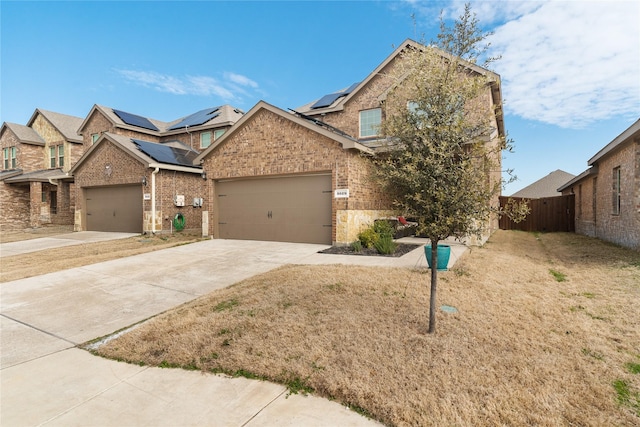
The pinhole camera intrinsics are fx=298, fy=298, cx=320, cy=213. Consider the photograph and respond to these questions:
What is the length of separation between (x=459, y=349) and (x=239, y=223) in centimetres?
1062

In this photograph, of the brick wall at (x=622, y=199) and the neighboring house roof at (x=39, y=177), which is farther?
the neighboring house roof at (x=39, y=177)

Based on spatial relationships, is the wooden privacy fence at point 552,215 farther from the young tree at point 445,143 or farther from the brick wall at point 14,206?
the brick wall at point 14,206

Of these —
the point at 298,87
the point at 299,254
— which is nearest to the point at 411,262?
the point at 299,254

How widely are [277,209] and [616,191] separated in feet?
41.6

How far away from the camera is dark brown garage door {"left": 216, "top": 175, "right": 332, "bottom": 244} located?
1098 cm

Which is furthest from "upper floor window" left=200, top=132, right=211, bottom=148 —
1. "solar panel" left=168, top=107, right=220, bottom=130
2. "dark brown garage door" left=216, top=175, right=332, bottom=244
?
"dark brown garage door" left=216, top=175, right=332, bottom=244

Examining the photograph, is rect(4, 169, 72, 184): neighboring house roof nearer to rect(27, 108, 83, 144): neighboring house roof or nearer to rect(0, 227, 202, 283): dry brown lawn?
rect(27, 108, 83, 144): neighboring house roof

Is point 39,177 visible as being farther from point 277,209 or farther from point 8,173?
point 277,209

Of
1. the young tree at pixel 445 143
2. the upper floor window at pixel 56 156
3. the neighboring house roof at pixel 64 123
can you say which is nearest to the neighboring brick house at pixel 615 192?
the young tree at pixel 445 143

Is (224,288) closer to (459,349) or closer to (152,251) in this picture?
(459,349)

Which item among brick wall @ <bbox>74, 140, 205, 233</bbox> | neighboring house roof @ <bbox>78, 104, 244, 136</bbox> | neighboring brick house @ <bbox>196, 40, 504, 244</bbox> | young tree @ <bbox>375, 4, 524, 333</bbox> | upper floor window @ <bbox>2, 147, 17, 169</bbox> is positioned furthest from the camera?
upper floor window @ <bbox>2, 147, 17, 169</bbox>

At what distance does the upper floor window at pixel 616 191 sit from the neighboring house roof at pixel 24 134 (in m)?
36.4

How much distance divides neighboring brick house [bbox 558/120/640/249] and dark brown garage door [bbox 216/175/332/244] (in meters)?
9.44

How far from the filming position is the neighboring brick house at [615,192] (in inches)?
358
